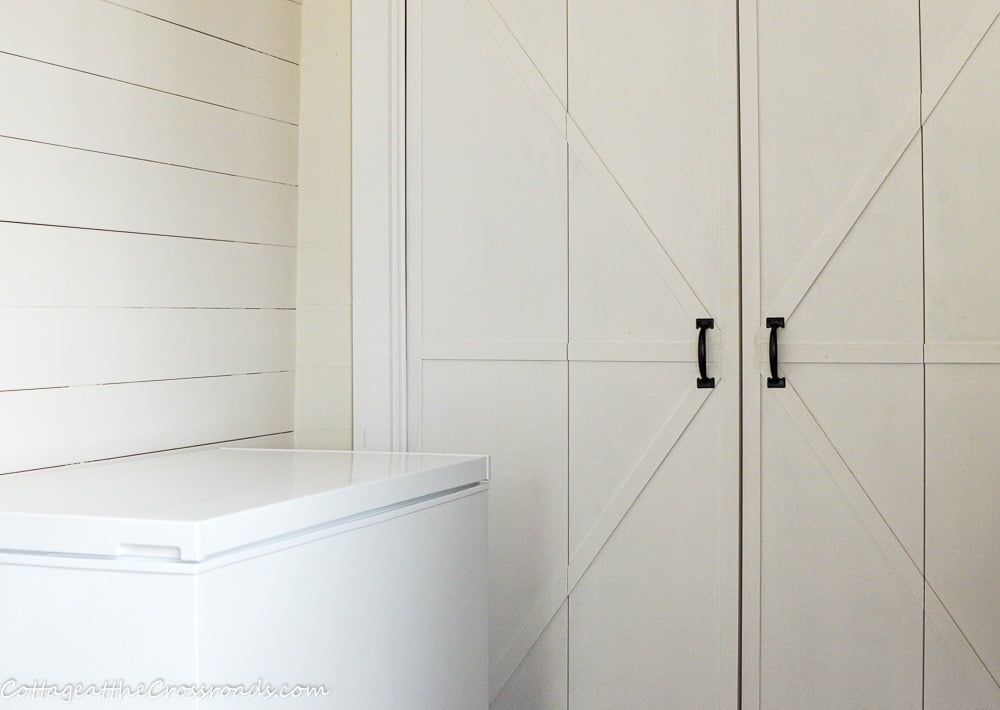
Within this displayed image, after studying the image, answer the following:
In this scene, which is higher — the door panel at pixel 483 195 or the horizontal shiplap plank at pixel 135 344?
the door panel at pixel 483 195

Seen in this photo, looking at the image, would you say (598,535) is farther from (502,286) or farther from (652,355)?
(502,286)

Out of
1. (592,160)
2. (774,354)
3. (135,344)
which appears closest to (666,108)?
(592,160)

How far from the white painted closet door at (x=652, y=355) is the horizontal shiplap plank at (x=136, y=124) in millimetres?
702

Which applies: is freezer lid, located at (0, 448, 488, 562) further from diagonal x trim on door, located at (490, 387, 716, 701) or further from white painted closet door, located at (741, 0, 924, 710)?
white painted closet door, located at (741, 0, 924, 710)

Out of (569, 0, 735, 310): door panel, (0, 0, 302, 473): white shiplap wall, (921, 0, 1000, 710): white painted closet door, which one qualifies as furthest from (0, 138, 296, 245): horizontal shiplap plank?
(921, 0, 1000, 710): white painted closet door

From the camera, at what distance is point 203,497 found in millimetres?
1294

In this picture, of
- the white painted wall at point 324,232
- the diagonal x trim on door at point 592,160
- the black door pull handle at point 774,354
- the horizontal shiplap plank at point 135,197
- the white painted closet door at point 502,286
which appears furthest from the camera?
the white painted wall at point 324,232

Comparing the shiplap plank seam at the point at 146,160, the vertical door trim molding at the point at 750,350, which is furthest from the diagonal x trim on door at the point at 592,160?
the shiplap plank seam at the point at 146,160

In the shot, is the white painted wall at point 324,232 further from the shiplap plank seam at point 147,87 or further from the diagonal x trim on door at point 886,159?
the diagonal x trim on door at point 886,159

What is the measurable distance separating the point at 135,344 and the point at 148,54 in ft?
1.86

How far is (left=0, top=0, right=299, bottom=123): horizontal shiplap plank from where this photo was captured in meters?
1.64

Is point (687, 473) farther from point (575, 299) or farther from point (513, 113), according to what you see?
point (513, 113)

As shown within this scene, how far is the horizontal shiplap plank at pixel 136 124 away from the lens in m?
1.63

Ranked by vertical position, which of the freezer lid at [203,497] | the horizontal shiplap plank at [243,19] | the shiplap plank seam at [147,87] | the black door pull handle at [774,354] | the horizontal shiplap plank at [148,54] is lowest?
the freezer lid at [203,497]
